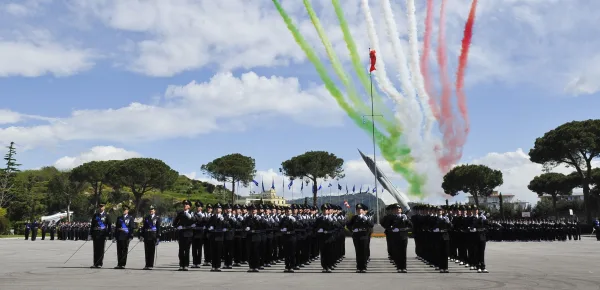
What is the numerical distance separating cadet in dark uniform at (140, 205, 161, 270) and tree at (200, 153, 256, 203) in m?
76.3

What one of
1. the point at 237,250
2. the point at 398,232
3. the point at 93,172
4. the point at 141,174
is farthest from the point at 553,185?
the point at 237,250

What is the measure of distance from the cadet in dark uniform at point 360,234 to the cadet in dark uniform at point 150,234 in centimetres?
631

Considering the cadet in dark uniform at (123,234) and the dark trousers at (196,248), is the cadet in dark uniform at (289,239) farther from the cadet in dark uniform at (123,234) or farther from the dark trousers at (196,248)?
the cadet in dark uniform at (123,234)

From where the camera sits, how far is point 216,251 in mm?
17109

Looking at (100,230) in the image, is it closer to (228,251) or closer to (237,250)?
(228,251)

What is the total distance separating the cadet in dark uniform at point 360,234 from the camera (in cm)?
1619

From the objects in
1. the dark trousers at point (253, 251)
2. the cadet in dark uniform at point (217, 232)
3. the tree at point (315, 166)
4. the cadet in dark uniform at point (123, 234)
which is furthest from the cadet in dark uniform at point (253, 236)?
the tree at point (315, 166)

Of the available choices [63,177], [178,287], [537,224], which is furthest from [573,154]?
[63,177]

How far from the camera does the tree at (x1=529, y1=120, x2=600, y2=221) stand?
215ft

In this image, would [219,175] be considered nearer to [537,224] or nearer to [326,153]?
[326,153]

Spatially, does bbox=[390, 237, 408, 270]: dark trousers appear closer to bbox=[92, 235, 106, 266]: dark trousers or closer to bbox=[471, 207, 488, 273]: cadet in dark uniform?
bbox=[471, 207, 488, 273]: cadet in dark uniform

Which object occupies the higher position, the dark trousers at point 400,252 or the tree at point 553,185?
the tree at point 553,185

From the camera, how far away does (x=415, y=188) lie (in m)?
68.2

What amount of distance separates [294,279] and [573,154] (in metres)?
63.8
